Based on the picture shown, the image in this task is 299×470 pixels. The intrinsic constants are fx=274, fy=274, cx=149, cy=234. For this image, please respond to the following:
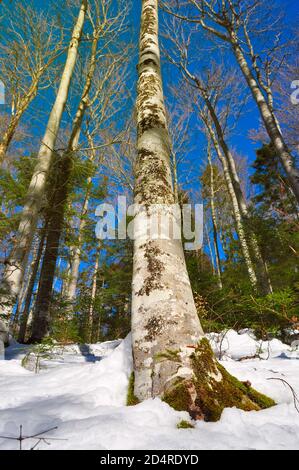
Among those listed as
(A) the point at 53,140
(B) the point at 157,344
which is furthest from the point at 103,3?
(B) the point at 157,344

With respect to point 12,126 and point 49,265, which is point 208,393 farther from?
point 12,126

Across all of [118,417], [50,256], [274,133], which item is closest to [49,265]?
[50,256]

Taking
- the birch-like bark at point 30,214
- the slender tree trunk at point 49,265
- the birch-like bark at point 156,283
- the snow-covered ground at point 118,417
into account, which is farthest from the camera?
the slender tree trunk at point 49,265

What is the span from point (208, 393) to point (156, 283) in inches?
24.3

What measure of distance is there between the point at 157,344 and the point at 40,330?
4.56 meters

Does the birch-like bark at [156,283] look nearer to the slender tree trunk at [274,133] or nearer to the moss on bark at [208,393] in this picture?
the moss on bark at [208,393]

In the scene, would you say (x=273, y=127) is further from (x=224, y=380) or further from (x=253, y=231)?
(x=224, y=380)

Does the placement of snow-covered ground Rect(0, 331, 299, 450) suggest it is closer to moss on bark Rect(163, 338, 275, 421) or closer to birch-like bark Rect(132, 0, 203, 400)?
moss on bark Rect(163, 338, 275, 421)

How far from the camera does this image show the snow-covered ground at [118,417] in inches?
40.4

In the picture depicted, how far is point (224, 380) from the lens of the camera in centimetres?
147

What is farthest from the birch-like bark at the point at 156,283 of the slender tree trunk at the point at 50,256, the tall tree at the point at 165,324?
the slender tree trunk at the point at 50,256

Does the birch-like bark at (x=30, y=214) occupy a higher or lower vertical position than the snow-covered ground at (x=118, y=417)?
higher
